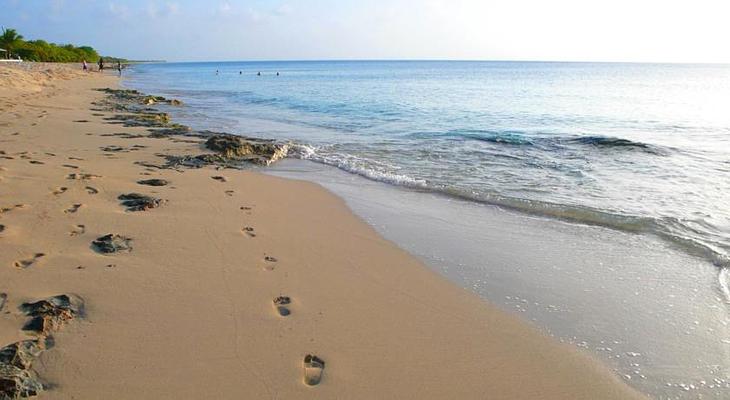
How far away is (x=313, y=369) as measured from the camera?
295 cm

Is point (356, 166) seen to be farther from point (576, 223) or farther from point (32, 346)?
point (32, 346)

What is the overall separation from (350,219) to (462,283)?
2183 mm

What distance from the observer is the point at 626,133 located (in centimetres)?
1661

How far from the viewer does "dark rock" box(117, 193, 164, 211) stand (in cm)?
559

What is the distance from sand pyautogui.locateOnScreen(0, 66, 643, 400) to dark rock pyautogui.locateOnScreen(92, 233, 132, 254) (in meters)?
0.08

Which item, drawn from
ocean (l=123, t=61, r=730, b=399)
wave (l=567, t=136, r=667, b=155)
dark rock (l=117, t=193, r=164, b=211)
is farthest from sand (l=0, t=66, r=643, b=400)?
wave (l=567, t=136, r=667, b=155)

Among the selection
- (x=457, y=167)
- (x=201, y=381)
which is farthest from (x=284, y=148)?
(x=201, y=381)

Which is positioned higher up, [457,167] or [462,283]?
[457,167]

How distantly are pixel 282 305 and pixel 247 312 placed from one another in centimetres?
29

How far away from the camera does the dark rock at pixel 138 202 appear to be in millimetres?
5588

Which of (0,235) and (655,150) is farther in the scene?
(655,150)

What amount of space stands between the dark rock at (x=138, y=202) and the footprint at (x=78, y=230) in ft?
2.45

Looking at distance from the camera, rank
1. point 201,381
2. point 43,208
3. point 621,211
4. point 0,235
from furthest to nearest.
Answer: point 621,211
point 43,208
point 0,235
point 201,381

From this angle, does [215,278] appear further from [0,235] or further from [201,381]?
[0,235]
